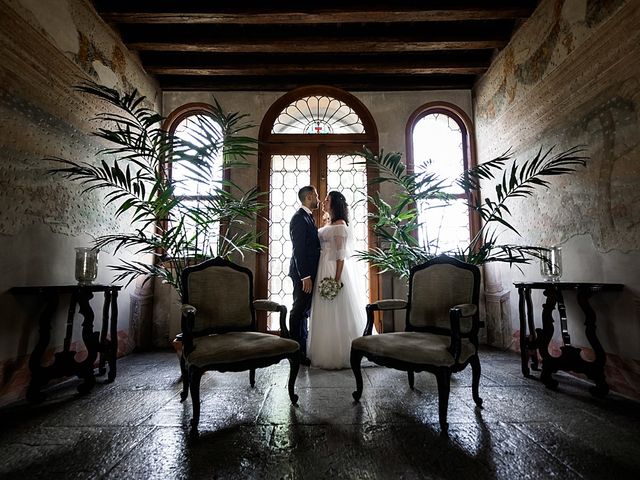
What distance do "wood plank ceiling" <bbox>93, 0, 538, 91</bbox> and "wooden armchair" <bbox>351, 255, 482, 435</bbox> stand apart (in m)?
3.28

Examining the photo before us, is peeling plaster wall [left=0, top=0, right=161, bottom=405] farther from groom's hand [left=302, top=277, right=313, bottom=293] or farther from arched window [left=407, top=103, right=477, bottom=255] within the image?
arched window [left=407, top=103, right=477, bottom=255]

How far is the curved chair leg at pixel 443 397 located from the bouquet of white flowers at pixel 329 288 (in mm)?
1658

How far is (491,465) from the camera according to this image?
1716 mm

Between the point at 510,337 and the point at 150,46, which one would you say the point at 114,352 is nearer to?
the point at 150,46

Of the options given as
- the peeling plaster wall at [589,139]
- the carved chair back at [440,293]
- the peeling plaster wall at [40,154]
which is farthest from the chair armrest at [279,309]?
the peeling plaster wall at [589,139]

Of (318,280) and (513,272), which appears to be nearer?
(318,280)

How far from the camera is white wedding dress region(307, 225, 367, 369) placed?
3.65 metres

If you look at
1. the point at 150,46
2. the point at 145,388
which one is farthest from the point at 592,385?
the point at 150,46

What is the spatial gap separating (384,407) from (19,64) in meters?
3.99

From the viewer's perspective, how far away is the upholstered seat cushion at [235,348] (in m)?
2.22

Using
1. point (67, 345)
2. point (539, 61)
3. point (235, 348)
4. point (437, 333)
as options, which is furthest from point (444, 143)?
point (67, 345)

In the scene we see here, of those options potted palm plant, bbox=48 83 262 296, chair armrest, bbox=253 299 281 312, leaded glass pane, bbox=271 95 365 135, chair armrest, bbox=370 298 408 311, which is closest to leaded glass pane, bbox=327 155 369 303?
leaded glass pane, bbox=271 95 365 135

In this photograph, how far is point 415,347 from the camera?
2.28 m

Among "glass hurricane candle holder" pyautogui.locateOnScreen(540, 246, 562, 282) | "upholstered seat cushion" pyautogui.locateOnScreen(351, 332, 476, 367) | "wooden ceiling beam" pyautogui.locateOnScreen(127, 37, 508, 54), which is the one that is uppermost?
→ "wooden ceiling beam" pyautogui.locateOnScreen(127, 37, 508, 54)
